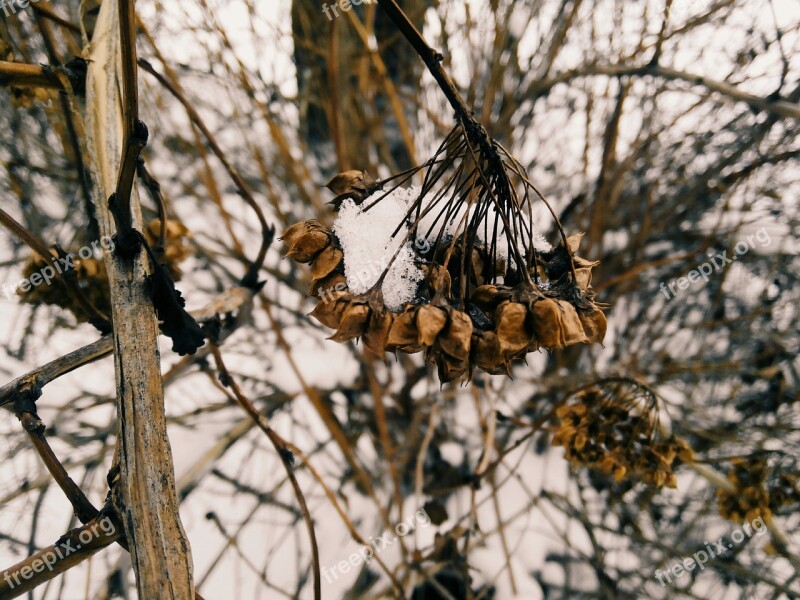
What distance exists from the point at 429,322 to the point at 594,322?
9.0 inches

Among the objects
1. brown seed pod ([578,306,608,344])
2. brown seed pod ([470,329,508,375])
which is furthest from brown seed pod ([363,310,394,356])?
brown seed pod ([578,306,608,344])

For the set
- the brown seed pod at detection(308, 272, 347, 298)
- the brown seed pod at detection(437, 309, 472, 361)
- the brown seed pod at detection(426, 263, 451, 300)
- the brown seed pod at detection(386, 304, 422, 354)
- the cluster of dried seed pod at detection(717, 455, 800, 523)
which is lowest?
the cluster of dried seed pod at detection(717, 455, 800, 523)

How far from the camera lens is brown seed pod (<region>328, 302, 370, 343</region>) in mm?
635

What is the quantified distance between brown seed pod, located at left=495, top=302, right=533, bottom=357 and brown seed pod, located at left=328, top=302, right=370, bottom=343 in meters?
0.17

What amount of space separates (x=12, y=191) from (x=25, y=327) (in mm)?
623

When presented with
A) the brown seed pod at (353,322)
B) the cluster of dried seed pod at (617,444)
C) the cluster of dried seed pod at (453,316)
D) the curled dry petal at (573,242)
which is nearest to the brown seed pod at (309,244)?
the cluster of dried seed pod at (453,316)

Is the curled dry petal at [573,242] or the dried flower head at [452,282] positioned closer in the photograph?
the dried flower head at [452,282]

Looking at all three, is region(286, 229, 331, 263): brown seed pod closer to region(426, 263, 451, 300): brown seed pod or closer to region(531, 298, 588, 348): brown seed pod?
region(426, 263, 451, 300): brown seed pod

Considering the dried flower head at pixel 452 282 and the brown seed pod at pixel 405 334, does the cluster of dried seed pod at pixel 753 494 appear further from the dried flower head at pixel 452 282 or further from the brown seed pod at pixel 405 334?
the brown seed pod at pixel 405 334

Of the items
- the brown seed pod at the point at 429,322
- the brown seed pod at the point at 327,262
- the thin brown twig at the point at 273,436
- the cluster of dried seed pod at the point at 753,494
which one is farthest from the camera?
the cluster of dried seed pod at the point at 753,494

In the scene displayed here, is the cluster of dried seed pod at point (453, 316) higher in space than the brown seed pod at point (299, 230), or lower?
lower

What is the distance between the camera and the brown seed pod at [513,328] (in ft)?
2.01

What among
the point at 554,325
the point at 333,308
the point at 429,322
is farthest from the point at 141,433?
the point at 554,325

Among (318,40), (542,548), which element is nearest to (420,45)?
(318,40)
